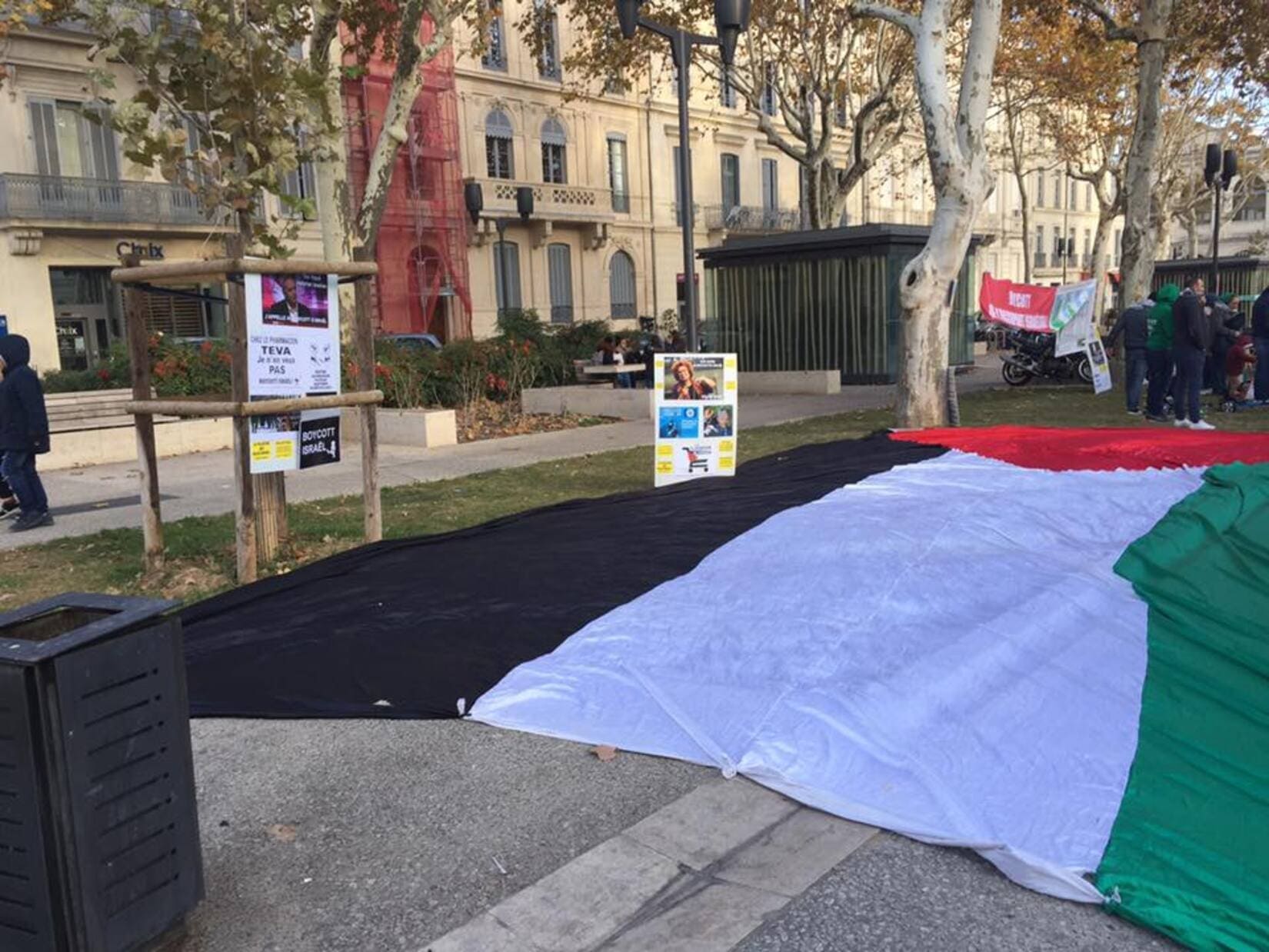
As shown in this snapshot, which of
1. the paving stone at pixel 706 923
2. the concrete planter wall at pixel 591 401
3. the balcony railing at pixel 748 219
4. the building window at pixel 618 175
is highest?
the building window at pixel 618 175

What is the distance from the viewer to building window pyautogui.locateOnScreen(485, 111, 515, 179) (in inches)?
1422

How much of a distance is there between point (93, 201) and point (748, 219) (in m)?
26.2

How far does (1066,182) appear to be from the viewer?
67875 mm

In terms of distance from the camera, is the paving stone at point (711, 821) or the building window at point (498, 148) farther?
the building window at point (498, 148)

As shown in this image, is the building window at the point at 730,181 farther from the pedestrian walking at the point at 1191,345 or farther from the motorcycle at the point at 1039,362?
the pedestrian walking at the point at 1191,345

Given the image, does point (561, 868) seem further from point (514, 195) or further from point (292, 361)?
point (514, 195)

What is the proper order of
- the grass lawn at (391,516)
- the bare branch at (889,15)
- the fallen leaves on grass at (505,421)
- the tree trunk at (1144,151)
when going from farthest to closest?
1. the tree trunk at (1144,151)
2. the fallen leaves on grass at (505,421)
3. the bare branch at (889,15)
4. the grass lawn at (391,516)

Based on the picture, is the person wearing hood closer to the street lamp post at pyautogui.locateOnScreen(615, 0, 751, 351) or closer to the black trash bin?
the street lamp post at pyautogui.locateOnScreen(615, 0, 751, 351)

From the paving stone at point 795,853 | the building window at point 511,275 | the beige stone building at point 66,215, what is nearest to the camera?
the paving stone at point 795,853

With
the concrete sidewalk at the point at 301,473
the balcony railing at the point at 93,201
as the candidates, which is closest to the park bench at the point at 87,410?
the concrete sidewalk at the point at 301,473

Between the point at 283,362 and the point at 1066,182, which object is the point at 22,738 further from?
the point at 1066,182

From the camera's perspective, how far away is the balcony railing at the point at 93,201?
26.4 m

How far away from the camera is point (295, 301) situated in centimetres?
662

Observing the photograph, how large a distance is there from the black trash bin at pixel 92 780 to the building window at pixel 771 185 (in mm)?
45724
